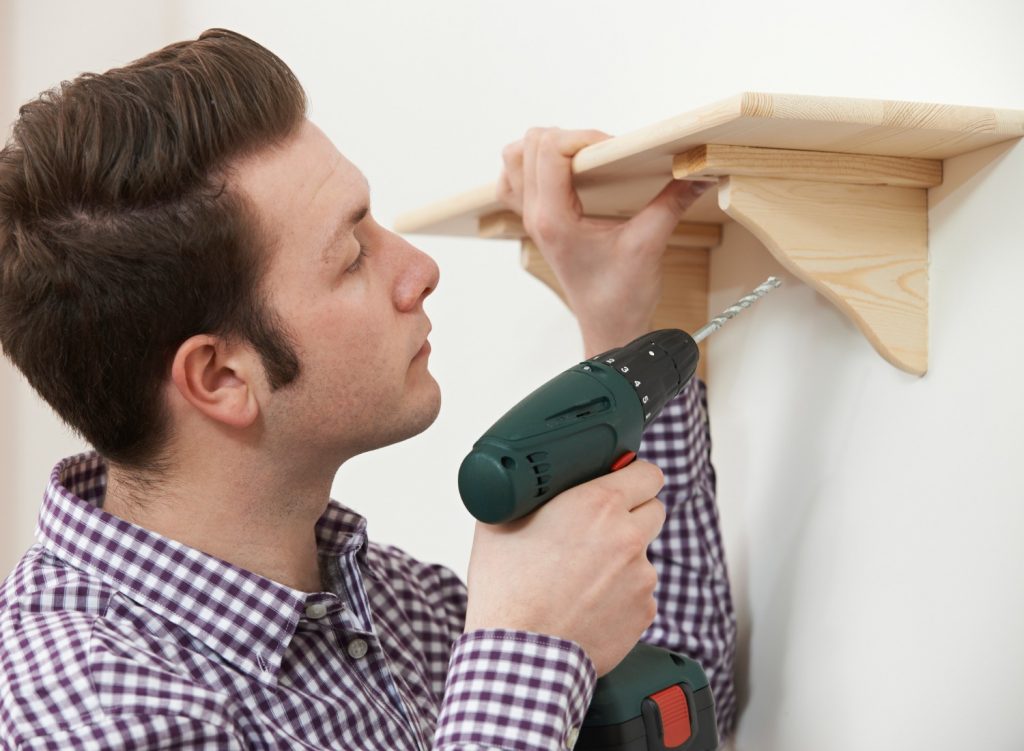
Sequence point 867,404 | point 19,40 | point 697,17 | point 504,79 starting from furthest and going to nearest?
point 19,40, point 504,79, point 697,17, point 867,404

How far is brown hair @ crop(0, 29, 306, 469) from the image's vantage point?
853 millimetres

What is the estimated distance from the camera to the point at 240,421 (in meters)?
0.89

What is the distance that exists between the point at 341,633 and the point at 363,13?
97 centimetres

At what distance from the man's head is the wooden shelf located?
10.8 inches

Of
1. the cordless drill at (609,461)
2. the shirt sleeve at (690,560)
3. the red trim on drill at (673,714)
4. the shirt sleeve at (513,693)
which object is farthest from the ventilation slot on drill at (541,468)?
the shirt sleeve at (690,560)

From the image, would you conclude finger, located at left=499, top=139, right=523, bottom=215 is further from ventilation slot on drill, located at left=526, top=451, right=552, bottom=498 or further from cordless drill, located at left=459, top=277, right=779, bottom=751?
ventilation slot on drill, located at left=526, top=451, right=552, bottom=498

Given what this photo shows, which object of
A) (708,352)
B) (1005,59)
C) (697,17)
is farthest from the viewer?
(708,352)

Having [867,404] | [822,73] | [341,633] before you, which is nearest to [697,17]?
[822,73]

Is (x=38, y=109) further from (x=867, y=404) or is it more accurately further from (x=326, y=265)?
(x=867, y=404)

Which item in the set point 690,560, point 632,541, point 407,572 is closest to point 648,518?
point 632,541

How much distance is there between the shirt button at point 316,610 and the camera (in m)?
0.91

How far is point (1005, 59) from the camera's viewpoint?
2.77 ft

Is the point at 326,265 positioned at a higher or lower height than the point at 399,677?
higher

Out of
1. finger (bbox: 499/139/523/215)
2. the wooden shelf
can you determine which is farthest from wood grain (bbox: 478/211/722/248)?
the wooden shelf
